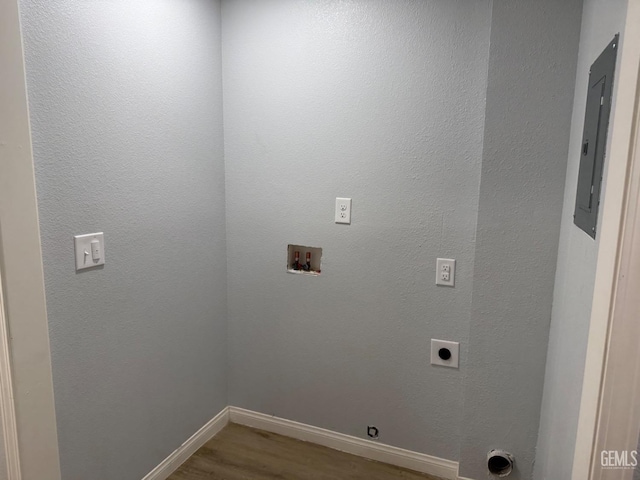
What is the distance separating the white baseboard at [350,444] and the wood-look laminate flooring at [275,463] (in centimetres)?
3

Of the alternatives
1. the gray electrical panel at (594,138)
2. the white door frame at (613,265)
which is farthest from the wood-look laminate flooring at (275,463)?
the gray electrical panel at (594,138)

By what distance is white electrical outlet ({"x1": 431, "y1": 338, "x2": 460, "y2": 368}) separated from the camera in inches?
73.3

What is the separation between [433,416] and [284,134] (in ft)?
4.62

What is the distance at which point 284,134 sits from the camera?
Answer: 2008mm

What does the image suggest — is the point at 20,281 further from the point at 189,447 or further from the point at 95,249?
the point at 189,447

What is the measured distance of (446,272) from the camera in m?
1.83

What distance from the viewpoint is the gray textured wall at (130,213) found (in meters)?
Result: 1.37

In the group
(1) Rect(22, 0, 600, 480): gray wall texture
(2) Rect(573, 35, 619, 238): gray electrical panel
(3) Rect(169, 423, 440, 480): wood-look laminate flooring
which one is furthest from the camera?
(3) Rect(169, 423, 440, 480): wood-look laminate flooring

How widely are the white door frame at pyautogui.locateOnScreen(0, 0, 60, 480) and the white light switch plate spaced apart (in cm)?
16

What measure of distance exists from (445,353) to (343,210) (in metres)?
0.75

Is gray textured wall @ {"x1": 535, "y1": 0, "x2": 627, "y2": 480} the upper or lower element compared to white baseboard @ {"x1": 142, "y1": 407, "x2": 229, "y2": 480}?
upper

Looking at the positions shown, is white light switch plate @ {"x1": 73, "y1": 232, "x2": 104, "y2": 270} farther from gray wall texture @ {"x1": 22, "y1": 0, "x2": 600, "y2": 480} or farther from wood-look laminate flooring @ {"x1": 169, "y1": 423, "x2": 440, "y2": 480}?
wood-look laminate flooring @ {"x1": 169, "y1": 423, "x2": 440, "y2": 480}

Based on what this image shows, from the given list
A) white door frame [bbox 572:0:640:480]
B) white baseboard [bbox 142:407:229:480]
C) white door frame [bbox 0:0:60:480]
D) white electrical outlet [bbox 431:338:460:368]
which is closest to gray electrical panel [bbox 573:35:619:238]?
white door frame [bbox 572:0:640:480]

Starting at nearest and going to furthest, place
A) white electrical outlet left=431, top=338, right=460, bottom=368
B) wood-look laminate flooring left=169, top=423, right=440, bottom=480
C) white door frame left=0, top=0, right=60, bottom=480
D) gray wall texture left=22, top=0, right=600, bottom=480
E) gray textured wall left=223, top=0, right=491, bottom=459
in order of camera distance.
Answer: white door frame left=0, top=0, right=60, bottom=480
gray wall texture left=22, top=0, right=600, bottom=480
gray textured wall left=223, top=0, right=491, bottom=459
white electrical outlet left=431, top=338, right=460, bottom=368
wood-look laminate flooring left=169, top=423, right=440, bottom=480
